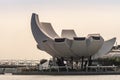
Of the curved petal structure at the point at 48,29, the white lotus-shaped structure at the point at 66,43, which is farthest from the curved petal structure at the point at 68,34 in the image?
the curved petal structure at the point at 48,29

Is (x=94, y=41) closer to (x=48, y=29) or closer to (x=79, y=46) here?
(x=79, y=46)

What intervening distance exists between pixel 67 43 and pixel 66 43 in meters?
0.47

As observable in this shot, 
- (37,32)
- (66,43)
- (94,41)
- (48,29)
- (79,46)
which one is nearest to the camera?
(94,41)

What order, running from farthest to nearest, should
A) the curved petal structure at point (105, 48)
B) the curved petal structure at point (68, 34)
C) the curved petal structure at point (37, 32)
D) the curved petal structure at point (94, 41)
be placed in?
1. the curved petal structure at point (105, 48)
2. the curved petal structure at point (37, 32)
3. the curved petal structure at point (68, 34)
4. the curved petal structure at point (94, 41)

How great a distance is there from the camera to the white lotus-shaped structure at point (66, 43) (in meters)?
80.7

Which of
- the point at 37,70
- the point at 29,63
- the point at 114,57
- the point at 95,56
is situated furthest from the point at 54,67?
the point at 29,63

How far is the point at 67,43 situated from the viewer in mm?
81438

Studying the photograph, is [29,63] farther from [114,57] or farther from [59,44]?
[59,44]

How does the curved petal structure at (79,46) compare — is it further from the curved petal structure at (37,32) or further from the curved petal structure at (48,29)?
the curved petal structure at (48,29)

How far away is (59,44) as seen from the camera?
8106 cm

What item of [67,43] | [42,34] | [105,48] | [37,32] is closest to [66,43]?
[67,43]

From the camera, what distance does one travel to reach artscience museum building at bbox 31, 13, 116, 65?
3179 inches

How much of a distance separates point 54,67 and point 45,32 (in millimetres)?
6957

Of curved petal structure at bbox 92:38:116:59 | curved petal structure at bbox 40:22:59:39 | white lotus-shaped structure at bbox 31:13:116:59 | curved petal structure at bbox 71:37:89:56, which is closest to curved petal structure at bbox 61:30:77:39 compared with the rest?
white lotus-shaped structure at bbox 31:13:116:59
